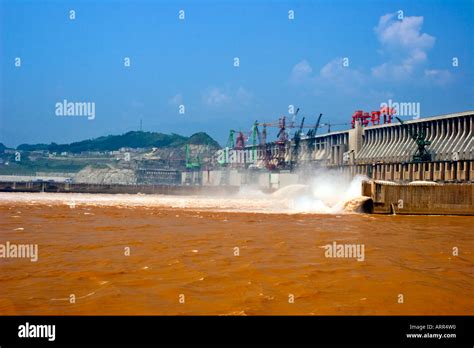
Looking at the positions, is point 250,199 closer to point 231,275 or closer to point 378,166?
point 378,166

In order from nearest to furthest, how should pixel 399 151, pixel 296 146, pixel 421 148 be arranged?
pixel 421 148 → pixel 399 151 → pixel 296 146

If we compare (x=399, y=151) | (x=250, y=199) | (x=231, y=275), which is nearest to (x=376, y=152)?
(x=399, y=151)

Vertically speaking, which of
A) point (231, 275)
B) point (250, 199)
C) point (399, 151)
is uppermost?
point (399, 151)

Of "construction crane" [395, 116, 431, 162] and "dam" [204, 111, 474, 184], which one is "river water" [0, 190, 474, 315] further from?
"construction crane" [395, 116, 431, 162]

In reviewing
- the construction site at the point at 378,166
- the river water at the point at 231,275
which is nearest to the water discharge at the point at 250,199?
the construction site at the point at 378,166

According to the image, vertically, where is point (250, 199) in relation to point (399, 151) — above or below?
below

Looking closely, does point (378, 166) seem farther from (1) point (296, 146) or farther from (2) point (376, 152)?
(1) point (296, 146)

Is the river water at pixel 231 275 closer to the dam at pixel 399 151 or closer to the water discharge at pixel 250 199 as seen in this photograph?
the water discharge at pixel 250 199

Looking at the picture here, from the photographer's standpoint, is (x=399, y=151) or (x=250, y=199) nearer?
(x=250, y=199)

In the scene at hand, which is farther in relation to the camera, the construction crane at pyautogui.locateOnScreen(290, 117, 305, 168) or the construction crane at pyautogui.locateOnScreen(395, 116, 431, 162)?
the construction crane at pyautogui.locateOnScreen(290, 117, 305, 168)

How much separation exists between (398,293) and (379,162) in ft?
264

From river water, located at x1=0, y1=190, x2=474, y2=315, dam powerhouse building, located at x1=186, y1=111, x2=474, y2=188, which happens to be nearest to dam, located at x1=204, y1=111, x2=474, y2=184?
dam powerhouse building, located at x1=186, y1=111, x2=474, y2=188

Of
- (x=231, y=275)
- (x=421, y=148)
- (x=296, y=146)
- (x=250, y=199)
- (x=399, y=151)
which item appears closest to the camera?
(x=231, y=275)

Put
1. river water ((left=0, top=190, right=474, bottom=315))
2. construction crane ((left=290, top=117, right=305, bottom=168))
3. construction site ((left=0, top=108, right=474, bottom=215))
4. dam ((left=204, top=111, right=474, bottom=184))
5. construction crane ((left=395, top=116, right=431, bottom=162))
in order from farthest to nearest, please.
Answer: construction crane ((left=290, top=117, right=305, bottom=168)) → construction crane ((left=395, top=116, right=431, bottom=162)) → dam ((left=204, top=111, right=474, bottom=184)) → construction site ((left=0, top=108, right=474, bottom=215)) → river water ((left=0, top=190, right=474, bottom=315))
